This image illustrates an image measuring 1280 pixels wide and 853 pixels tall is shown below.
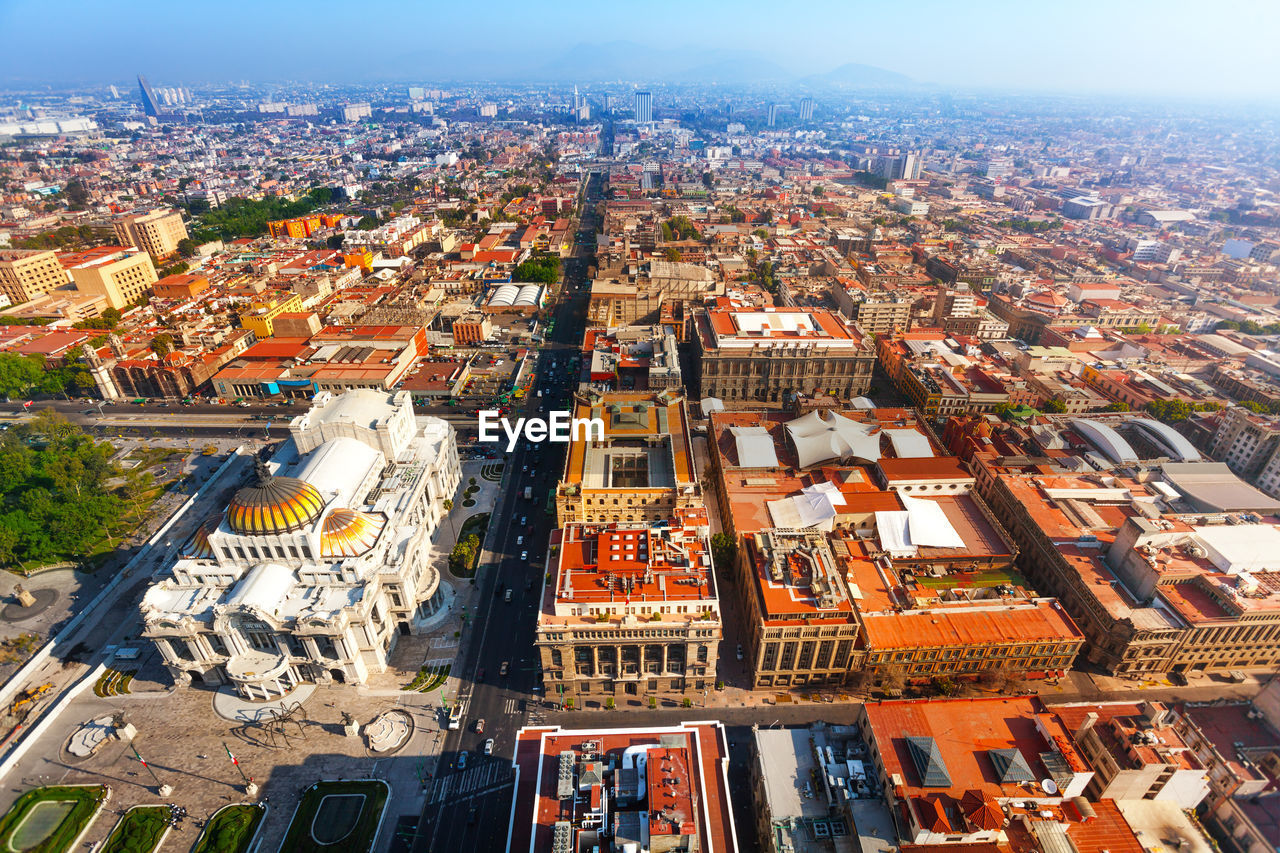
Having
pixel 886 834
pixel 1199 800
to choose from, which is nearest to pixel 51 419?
pixel 886 834

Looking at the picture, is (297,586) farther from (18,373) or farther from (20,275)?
(20,275)

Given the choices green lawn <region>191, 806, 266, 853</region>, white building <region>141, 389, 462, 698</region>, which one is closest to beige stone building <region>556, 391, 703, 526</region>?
white building <region>141, 389, 462, 698</region>

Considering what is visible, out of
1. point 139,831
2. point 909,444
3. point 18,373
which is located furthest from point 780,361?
point 18,373

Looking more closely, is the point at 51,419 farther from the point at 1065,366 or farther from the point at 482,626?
the point at 1065,366

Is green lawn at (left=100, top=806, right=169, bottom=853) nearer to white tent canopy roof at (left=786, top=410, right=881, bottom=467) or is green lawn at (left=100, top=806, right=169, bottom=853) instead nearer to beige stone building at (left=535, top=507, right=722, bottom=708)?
beige stone building at (left=535, top=507, right=722, bottom=708)

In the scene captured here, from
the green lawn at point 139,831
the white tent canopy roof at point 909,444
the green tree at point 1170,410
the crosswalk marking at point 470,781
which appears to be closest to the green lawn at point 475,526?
the crosswalk marking at point 470,781
